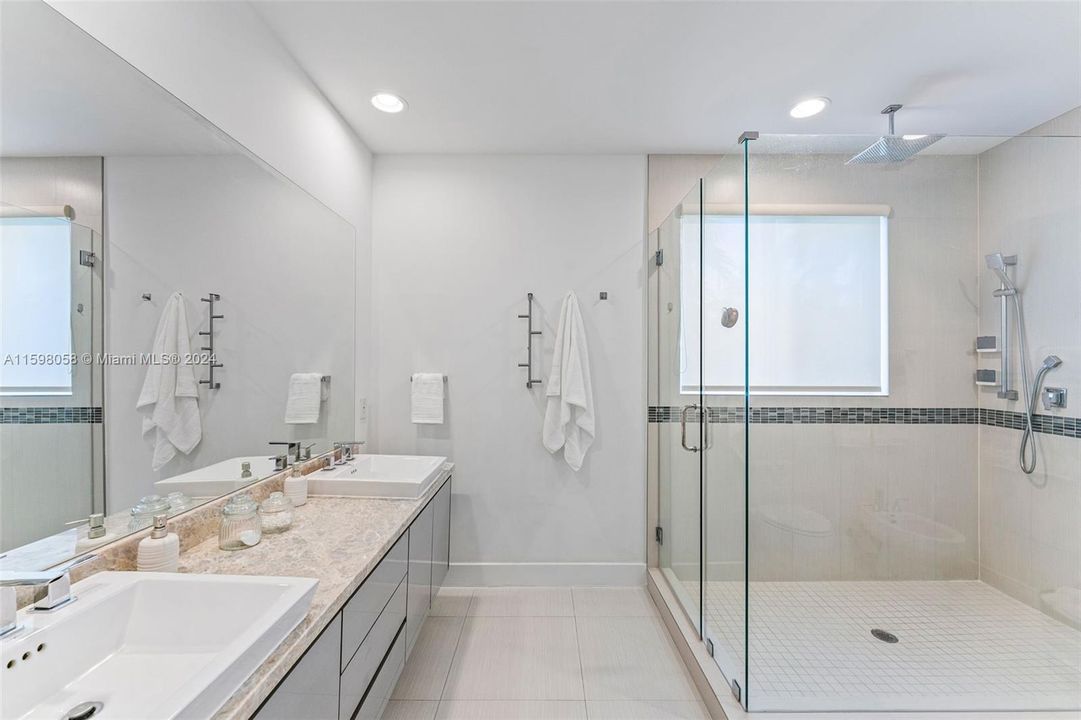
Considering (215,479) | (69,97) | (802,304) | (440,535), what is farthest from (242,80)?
(802,304)

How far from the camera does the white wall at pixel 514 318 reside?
9.04ft

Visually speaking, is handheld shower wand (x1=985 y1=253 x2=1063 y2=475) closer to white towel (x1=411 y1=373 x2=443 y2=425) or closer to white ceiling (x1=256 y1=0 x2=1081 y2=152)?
white ceiling (x1=256 y1=0 x2=1081 y2=152)

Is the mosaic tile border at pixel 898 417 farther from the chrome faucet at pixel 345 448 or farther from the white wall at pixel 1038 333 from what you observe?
the chrome faucet at pixel 345 448

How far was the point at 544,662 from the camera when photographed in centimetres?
205

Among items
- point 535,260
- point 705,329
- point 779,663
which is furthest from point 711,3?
point 779,663

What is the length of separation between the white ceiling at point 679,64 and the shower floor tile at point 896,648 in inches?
84.7

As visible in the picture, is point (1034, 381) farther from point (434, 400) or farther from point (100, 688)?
point (100, 688)

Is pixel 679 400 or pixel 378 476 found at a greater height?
pixel 679 400

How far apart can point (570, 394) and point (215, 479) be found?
1.72 metres

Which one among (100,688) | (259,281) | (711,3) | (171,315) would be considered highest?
(711,3)

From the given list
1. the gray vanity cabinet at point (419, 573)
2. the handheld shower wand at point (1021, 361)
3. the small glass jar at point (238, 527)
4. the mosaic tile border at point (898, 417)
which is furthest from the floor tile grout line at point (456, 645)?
the handheld shower wand at point (1021, 361)

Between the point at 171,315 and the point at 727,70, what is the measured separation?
7.57 feet

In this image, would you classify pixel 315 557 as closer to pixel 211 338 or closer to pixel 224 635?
pixel 224 635

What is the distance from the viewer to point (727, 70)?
6.46 ft
